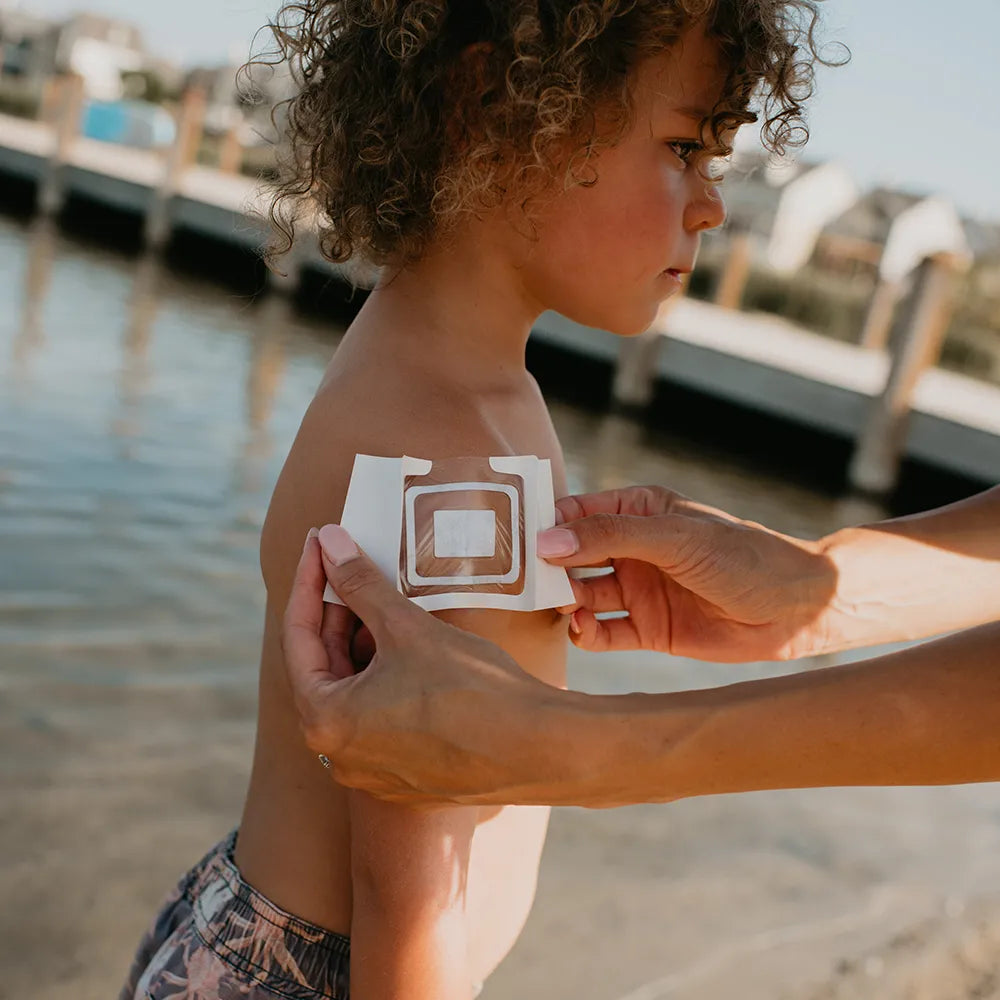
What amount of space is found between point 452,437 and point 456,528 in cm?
11

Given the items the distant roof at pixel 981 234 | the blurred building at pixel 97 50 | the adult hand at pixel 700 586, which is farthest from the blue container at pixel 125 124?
the adult hand at pixel 700 586

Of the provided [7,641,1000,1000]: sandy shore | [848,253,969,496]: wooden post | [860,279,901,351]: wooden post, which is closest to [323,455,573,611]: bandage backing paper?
[7,641,1000,1000]: sandy shore

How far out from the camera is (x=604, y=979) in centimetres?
285

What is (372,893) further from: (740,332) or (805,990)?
(740,332)

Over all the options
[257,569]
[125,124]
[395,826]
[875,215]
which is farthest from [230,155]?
[875,215]

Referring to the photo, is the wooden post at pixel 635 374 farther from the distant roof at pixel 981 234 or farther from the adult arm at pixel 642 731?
the distant roof at pixel 981 234

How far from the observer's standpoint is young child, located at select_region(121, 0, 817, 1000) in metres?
1.30

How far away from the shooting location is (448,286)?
1.47 meters

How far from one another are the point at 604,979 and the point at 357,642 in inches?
76.0

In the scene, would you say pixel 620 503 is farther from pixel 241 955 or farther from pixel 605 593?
pixel 241 955

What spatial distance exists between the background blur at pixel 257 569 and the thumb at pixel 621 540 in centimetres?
87

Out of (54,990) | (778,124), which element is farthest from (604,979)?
(778,124)

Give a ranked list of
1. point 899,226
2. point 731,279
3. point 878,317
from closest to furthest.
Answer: point 878,317
point 731,279
point 899,226

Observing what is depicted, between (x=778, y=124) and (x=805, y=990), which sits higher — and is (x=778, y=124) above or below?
above
